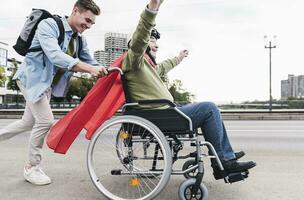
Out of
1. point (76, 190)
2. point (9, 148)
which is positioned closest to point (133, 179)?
point (76, 190)

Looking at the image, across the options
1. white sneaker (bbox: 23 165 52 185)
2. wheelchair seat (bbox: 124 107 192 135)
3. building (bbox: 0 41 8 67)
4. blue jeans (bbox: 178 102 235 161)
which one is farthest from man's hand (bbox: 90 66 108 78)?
building (bbox: 0 41 8 67)

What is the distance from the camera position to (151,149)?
3.10 m

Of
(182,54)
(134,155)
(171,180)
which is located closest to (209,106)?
(134,155)

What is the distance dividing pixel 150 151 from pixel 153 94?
46 centimetres

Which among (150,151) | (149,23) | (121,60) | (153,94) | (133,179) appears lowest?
(133,179)

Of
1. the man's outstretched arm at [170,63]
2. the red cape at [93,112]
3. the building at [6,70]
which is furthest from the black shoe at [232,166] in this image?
the building at [6,70]

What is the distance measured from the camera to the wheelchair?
279 cm

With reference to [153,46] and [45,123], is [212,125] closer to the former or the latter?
[153,46]

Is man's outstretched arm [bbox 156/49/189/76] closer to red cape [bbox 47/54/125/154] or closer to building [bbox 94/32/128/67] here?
building [bbox 94/32/128/67]

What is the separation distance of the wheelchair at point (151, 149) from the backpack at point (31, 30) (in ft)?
3.33

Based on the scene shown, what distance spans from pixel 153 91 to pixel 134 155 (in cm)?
53

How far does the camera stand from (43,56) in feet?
11.3

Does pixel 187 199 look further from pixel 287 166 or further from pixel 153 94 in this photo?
pixel 287 166

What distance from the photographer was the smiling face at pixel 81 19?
338 centimetres
